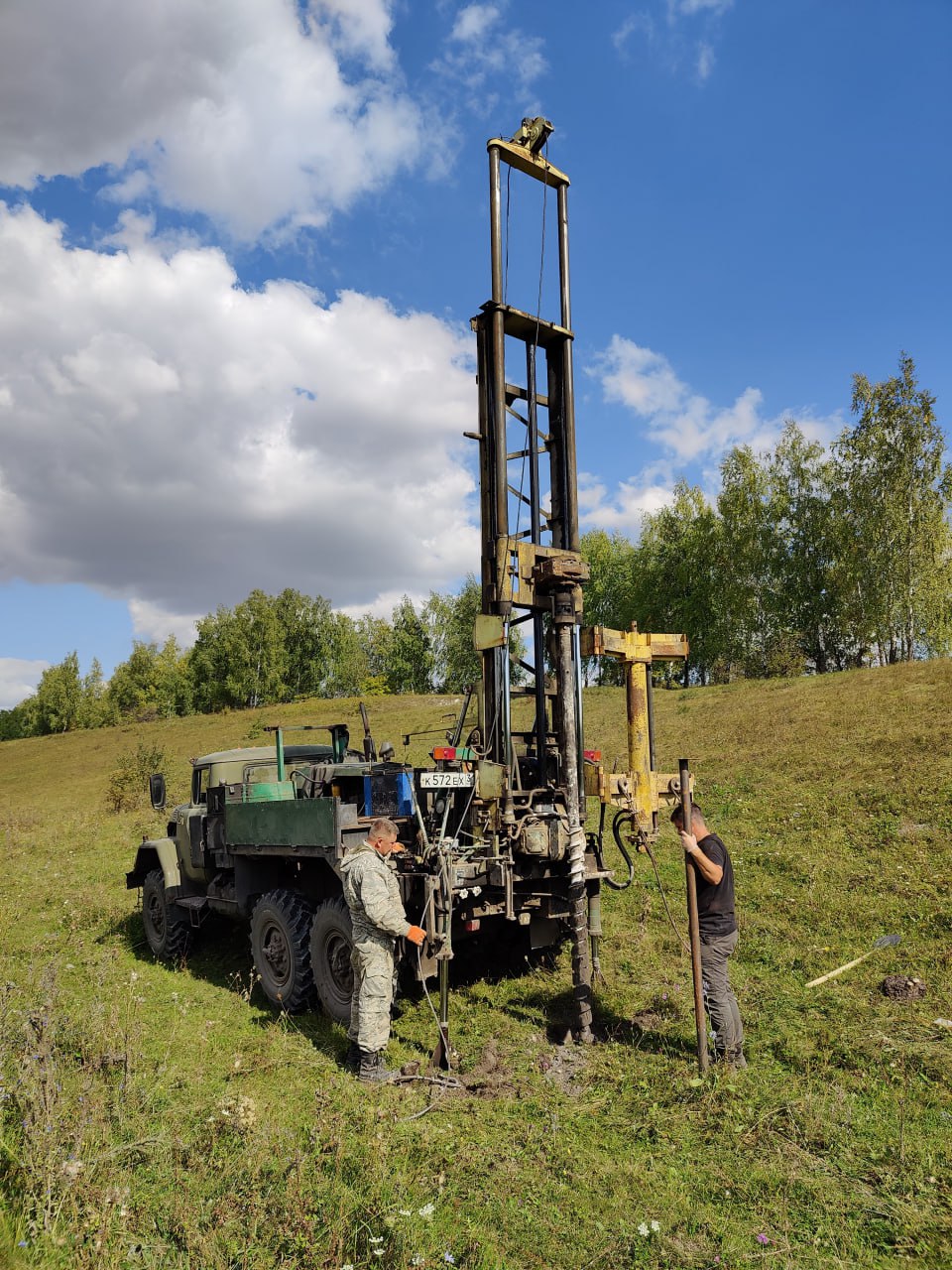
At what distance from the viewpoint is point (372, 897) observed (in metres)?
5.92

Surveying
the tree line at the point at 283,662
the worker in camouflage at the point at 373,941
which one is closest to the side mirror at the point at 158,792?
the worker in camouflage at the point at 373,941

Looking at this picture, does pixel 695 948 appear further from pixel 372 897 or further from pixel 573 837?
pixel 372 897

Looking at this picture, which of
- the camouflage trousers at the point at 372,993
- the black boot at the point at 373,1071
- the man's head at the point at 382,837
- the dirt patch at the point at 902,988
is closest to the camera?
the black boot at the point at 373,1071

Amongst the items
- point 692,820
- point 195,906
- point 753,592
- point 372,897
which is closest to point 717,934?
point 692,820

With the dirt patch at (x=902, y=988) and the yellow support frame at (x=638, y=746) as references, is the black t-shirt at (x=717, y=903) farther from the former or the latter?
the dirt patch at (x=902, y=988)

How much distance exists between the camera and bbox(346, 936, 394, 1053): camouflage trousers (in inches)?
230

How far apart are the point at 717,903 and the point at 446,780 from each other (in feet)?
7.38

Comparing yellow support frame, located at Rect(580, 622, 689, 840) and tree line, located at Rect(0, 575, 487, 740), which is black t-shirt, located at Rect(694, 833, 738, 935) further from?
tree line, located at Rect(0, 575, 487, 740)

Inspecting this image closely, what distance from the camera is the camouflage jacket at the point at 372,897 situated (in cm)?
588

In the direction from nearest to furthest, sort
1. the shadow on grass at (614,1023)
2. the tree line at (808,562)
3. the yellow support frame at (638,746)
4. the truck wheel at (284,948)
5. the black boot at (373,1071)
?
the black boot at (373,1071) < the shadow on grass at (614,1023) < the yellow support frame at (638,746) < the truck wheel at (284,948) < the tree line at (808,562)

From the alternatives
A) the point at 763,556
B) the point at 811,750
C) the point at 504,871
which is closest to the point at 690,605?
the point at 763,556

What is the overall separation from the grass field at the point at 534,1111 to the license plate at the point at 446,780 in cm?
191

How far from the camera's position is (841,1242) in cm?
373

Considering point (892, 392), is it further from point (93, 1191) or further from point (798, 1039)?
point (93, 1191)
